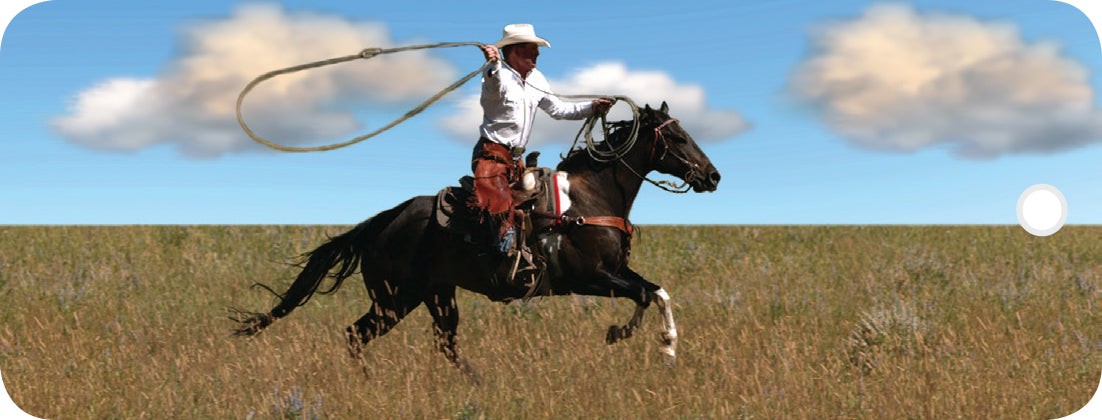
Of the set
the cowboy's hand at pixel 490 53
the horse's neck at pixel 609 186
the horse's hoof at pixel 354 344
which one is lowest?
the horse's hoof at pixel 354 344

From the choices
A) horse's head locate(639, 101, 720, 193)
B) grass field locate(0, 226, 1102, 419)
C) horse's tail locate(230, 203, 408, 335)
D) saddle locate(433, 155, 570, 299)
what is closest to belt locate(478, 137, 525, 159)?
saddle locate(433, 155, 570, 299)

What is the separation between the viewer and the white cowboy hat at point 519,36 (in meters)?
6.91

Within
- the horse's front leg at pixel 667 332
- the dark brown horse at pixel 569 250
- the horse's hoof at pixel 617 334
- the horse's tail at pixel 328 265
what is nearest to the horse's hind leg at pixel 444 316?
the dark brown horse at pixel 569 250

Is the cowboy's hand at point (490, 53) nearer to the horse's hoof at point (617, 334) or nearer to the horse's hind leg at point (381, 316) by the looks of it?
the horse's hind leg at point (381, 316)

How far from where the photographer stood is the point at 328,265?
26.9ft

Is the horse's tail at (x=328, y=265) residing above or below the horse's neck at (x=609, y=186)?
below

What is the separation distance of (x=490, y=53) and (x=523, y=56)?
42 centimetres

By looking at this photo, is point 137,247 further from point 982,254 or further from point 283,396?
point 982,254

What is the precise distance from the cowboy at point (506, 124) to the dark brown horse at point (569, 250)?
1.53 ft

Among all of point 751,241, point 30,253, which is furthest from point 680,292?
point 30,253

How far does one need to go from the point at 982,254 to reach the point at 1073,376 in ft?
25.1

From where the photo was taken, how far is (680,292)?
11156mm

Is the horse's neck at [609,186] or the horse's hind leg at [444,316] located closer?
the horse's neck at [609,186]

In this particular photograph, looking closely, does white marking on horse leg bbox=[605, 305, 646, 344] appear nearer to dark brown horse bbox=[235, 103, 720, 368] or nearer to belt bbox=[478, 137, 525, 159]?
dark brown horse bbox=[235, 103, 720, 368]
